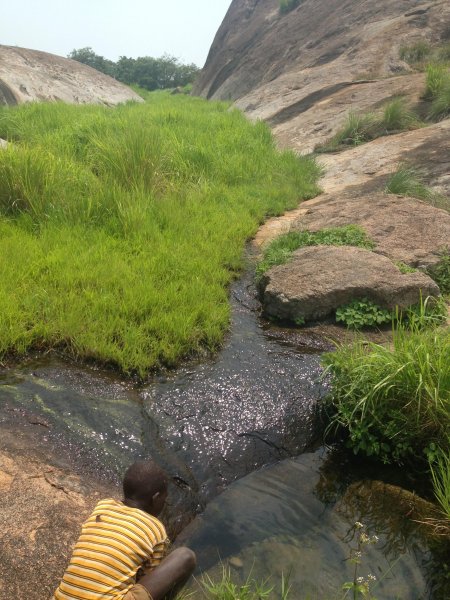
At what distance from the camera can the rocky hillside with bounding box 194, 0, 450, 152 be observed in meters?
13.3

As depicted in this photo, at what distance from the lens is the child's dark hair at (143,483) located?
284cm

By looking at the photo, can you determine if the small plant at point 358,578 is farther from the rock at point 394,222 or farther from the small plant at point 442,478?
the rock at point 394,222

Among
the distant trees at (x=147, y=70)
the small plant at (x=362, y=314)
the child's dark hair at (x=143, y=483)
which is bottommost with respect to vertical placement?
the child's dark hair at (x=143, y=483)

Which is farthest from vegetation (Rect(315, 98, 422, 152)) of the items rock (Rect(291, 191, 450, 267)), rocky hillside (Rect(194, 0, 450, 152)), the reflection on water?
the reflection on water

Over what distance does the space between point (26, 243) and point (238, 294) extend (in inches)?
101

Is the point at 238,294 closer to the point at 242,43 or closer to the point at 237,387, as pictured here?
the point at 237,387

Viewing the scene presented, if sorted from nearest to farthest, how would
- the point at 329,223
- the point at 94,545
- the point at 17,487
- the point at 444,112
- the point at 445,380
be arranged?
the point at 94,545, the point at 17,487, the point at 445,380, the point at 329,223, the point at 444,112

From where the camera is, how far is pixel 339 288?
17.8 feet

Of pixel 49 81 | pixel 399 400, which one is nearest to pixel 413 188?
pixel 399 400

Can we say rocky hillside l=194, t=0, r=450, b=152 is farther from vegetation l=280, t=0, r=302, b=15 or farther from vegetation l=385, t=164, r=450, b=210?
vegetation l=385, t=164, r=450, b=210

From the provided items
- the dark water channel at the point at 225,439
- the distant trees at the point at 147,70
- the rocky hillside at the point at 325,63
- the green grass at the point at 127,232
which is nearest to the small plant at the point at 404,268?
the dark water channel at the point at 225,439

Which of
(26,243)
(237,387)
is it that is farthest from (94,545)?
(26,243)

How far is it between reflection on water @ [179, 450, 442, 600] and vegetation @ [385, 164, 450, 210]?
215 inches

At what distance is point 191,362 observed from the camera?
4.71 metres
